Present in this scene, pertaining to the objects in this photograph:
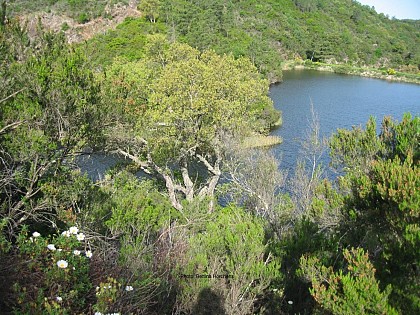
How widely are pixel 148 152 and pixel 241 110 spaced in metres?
4.31

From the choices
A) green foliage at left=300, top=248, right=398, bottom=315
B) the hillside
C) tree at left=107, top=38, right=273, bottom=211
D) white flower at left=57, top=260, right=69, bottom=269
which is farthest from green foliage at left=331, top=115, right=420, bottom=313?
tree at left=107, top=38, right=273, bottom=211

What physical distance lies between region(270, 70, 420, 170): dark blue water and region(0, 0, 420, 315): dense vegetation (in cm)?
952

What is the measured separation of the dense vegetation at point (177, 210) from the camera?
4.60 m

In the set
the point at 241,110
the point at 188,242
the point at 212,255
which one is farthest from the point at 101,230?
the point at 241,110

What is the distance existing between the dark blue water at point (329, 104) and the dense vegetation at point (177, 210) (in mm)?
9522

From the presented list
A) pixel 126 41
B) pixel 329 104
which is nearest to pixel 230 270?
pixel 329 104

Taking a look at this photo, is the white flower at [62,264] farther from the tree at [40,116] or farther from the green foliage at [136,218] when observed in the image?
the tree at [40,116]

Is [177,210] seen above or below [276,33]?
below

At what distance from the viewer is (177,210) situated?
593 inches

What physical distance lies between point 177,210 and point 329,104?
33.5 m

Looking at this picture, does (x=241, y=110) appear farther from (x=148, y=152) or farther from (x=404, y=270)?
(x=404, y=270)

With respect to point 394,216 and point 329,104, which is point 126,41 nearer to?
point 329,104

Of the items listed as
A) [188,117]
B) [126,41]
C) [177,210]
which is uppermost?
[126,41]

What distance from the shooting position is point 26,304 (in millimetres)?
3658
